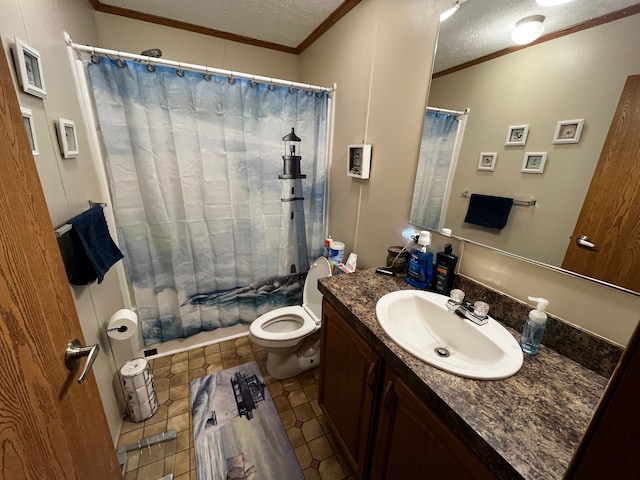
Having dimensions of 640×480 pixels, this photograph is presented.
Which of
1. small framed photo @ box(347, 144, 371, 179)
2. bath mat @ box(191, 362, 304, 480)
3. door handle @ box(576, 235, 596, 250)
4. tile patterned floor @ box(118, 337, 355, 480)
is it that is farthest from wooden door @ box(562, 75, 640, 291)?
bath mat @ box(191, 362, 304, 480)

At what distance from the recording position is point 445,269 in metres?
1.14

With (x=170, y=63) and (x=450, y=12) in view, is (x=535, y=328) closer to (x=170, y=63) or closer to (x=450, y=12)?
(x=450, y=12)

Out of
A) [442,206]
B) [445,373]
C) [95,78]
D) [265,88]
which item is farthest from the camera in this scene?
[265,88]

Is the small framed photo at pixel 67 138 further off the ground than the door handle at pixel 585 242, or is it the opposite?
the small framed photo at pixel 67 138

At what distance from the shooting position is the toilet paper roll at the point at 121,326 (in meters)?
1.36

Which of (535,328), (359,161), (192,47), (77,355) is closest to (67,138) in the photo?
(77,355)

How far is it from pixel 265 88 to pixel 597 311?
196cm

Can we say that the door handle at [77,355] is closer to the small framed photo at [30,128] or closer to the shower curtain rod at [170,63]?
the small framed photo at [30,128]

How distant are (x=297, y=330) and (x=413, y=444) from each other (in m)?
1.00

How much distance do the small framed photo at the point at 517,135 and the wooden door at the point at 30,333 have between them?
1.35 m

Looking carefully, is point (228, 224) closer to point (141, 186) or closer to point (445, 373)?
point (141, 186)

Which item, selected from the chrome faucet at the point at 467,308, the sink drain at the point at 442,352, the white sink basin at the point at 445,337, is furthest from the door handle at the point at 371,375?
the chrome faucet at the point at 467,308

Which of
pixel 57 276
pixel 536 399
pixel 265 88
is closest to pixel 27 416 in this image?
pixel 57 276

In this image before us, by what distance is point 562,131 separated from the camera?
80 centimetres
